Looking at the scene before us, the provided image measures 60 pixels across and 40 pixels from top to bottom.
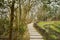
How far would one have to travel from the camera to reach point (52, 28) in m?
5.88

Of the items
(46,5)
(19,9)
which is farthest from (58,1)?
(19,9)

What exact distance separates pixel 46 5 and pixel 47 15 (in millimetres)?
152

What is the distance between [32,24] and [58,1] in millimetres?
495

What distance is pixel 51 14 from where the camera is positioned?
231 inches

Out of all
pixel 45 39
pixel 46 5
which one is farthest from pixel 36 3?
pixel 45 39

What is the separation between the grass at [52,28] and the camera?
230 inches

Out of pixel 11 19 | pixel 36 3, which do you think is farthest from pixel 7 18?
pixel 36 3

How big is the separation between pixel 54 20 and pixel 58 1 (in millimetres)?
277

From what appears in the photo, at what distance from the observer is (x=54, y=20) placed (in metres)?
5.86

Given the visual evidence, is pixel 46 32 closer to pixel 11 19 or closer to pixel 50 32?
pixel 50 32

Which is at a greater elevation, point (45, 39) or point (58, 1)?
point (58, 1)

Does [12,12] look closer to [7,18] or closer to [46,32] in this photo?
[7,18]

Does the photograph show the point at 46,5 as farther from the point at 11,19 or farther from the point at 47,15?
the point at 11,19

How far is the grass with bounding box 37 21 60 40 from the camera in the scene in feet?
19.2
